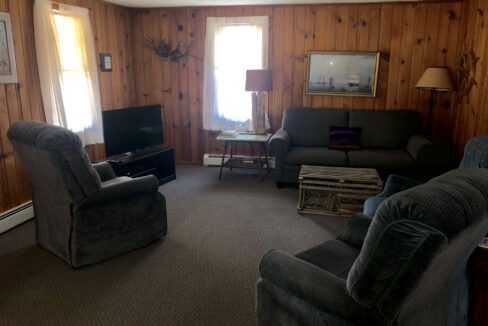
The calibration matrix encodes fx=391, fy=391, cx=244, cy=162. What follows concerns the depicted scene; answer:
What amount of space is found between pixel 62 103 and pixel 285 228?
8.33 ft

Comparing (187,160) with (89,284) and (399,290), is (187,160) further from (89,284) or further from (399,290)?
(399,290)

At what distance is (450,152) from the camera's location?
4059 mm

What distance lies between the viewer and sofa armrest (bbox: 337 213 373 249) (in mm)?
2186

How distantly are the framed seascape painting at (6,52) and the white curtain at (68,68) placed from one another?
277mm

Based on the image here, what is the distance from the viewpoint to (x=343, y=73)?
4949 millimetres

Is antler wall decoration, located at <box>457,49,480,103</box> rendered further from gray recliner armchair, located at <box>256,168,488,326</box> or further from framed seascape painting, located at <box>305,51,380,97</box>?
gray recliner armchair, located at <box>256,168,488,326</box>

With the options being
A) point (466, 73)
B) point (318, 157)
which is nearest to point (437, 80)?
point (466, 73)

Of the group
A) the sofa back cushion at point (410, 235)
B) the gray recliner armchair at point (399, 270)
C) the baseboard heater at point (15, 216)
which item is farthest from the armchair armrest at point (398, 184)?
the baseboard heater at point (15, 216)

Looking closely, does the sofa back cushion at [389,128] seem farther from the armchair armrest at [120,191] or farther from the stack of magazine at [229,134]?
the armchair armrest at [120,191]

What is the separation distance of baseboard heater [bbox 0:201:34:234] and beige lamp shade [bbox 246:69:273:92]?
2.74 m

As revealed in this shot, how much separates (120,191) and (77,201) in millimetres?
293

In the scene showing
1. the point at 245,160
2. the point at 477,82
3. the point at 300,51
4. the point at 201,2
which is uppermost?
the point at 201,2

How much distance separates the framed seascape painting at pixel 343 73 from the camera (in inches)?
192

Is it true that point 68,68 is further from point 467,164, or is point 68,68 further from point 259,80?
point 467,164
